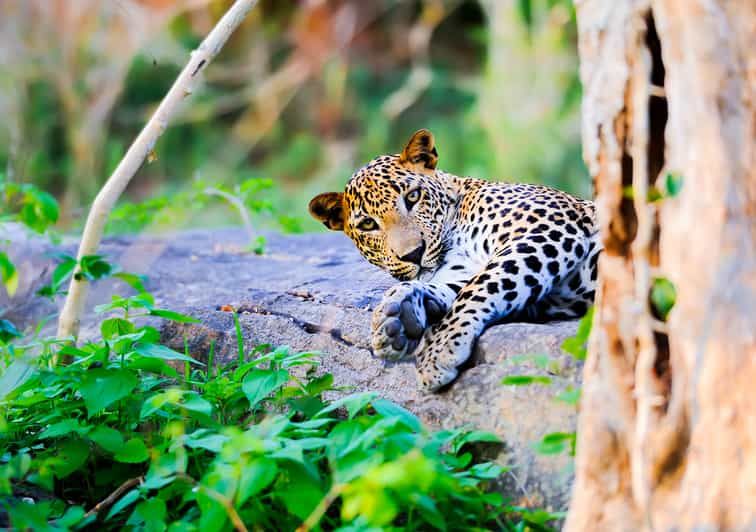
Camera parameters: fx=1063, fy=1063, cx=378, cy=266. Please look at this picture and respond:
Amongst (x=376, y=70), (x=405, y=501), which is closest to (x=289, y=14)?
(x=376, y=70)

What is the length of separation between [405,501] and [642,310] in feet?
2.93

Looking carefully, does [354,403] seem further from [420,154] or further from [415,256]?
[420,154]

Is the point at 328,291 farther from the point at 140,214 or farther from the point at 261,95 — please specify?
the point at 261,95

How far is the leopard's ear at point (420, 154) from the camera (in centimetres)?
532

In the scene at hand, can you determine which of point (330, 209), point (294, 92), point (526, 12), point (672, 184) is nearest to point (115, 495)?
point (672, 184)

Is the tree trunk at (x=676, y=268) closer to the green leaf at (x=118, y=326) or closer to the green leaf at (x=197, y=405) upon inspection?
the green leaf at (x=197, y=405)

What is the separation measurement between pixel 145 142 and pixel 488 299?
5.12 feet

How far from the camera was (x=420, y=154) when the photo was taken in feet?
17.6

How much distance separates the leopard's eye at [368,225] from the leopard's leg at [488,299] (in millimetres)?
814

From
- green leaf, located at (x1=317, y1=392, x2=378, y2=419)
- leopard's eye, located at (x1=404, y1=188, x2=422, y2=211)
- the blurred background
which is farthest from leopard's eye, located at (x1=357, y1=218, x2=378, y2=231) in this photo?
the blurred background

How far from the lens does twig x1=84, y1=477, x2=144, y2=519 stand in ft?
11.6

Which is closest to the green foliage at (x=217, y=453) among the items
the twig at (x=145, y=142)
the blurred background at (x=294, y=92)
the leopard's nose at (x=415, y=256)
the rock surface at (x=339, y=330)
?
the rock surface at (x=339, y=330)

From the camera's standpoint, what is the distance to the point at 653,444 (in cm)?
269

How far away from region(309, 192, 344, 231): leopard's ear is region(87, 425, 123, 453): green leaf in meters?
1.98
